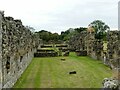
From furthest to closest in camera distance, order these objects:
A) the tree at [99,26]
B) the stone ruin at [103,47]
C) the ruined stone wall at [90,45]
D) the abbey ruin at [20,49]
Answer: the tree at [99,26]
the ruined stone wall at [90,45]
the stone ruin at [103,47]
the abbey ruin at [20,49]

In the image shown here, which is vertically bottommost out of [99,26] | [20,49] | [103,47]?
[103,47]

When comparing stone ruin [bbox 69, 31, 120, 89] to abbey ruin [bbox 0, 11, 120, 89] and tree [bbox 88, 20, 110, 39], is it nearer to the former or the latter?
abbey ruin [bbox 0, 11, 120, 89]

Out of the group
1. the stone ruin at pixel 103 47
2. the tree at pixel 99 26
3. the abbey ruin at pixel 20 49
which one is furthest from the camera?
the tree at pixel 99 26

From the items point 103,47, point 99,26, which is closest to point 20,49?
point 103,47

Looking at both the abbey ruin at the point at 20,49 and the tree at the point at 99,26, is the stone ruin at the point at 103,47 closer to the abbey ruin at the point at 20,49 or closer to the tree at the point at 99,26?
the abbey ruin at the point at 20,49

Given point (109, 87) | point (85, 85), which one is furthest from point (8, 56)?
point (109, 87)

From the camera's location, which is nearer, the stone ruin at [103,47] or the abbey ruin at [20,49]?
the abbey ruin at [20,49]

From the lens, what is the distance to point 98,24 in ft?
320

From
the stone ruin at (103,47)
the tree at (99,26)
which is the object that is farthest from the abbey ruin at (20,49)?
the tree at (99,26)

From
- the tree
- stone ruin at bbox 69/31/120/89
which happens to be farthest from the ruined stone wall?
the tree

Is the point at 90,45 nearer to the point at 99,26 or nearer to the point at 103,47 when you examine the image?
the point at 103,47

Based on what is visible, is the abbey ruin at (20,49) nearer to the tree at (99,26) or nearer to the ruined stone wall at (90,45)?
the ruined stone wall at (90,45)

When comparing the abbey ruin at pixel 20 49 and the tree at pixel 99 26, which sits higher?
the tree at pixel 99 26

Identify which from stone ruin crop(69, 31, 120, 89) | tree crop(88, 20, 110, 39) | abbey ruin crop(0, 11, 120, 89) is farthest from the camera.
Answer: tree crop(88, 20, 110, 39)
